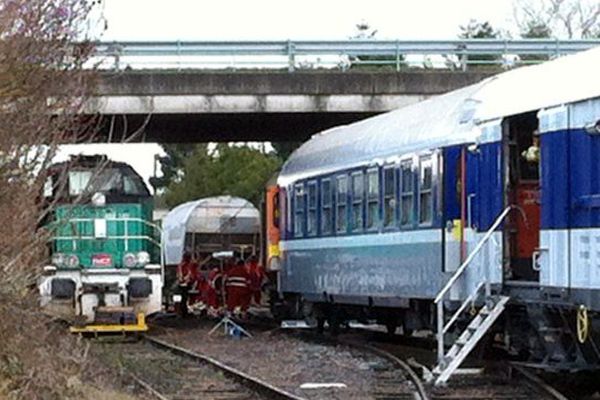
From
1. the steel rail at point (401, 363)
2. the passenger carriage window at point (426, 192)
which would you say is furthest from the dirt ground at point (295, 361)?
the passenger carriage window at point (426, 192)

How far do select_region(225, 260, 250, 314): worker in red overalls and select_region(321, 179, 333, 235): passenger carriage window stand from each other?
6.84 meters

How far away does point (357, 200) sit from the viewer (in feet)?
75.1

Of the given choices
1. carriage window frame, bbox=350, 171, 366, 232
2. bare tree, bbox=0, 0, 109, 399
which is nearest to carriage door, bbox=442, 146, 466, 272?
carriage window frame, bbox=350, 171, 366, 232

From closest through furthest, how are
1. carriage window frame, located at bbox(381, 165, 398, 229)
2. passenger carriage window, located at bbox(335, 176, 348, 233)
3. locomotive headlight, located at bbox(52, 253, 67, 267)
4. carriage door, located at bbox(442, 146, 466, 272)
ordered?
1. carriage door, located at bbox(442, 146, 466, 272)
2. carriage window frame, located at bbox(381, 165, 398, 229)
3. passenger carriage window, located at bbox(335, 176, 348, 233)
4. locomotive headlight, located at bbox(52, 253, 67, 267)

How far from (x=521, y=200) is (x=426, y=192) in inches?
107

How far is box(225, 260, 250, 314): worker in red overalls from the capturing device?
104ft

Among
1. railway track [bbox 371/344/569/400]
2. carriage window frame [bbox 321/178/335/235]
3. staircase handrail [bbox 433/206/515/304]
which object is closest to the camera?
railway track [bbox 371/344/569/400]

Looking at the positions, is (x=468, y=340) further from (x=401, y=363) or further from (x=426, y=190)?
(x=426, y=190)

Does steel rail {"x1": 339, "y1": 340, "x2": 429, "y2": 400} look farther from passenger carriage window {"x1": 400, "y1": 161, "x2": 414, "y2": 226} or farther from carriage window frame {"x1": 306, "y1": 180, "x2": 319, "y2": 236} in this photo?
carriage window frame {"x1": 306, "y1": 180, "x2": 319, "y2": 236}

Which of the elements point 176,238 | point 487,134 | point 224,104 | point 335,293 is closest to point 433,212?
point 487,134

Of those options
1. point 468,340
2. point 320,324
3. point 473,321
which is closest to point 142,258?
point 320,324

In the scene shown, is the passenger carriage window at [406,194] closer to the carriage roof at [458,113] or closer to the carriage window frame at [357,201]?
the carriage roof at [458,113]

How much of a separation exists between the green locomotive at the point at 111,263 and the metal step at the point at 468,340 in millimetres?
9123

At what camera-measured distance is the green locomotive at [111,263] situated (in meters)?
25.6
